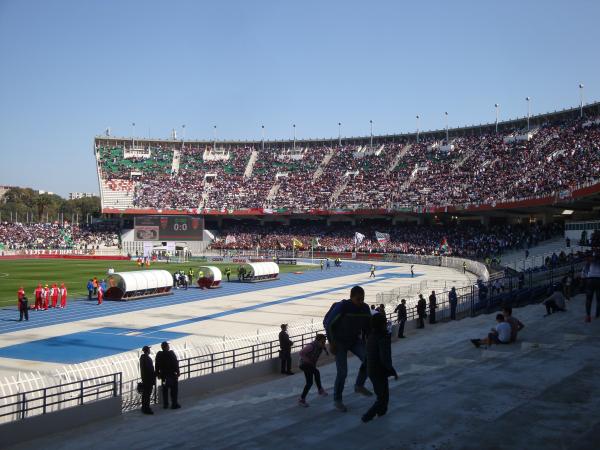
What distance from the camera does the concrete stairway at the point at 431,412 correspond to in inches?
273

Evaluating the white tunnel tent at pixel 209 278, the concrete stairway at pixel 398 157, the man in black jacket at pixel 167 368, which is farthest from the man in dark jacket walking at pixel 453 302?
the concrete stairway at pixel 398 157

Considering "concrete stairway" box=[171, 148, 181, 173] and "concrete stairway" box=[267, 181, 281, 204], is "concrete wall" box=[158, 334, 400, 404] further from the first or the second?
"concrete stairway" box=[171, 148, 181, 173]

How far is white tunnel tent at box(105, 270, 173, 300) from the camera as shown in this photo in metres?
33.9

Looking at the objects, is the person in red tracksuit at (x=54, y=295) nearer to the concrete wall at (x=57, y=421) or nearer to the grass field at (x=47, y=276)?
the grass field at (x=47, y=276)

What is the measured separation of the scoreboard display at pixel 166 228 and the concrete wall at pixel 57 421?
7521 centimetres

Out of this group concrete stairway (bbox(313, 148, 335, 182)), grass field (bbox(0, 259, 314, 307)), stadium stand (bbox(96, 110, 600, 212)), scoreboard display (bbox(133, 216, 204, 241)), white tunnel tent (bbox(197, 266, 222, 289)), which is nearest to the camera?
grass field (bbox(0, 259, 314, 307))

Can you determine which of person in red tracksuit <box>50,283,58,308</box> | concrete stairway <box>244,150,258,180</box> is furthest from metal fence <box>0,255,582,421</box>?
concrete stairway <box>244,150,258,180</box>

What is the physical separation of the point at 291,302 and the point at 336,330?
2599 cm

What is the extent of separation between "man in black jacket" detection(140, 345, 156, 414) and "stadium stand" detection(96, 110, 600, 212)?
171 feet

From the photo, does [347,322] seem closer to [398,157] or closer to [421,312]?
[421,312]

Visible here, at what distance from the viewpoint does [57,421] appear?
10484mm

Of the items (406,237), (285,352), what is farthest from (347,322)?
(406,237)

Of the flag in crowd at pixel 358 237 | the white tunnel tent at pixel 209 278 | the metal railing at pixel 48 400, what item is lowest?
the white tunnel tent at pixel 209 278

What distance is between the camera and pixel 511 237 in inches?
2426
